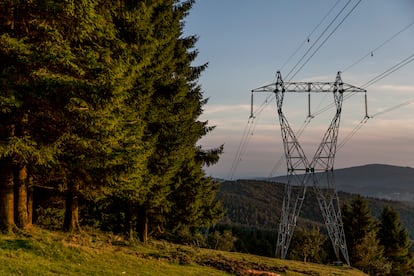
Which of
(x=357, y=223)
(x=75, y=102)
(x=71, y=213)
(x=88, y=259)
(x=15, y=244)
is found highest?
(x=75, y=102)

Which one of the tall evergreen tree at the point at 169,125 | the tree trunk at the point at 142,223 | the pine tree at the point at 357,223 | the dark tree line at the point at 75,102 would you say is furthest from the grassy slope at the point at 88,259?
the pine tree at the point at 357,223

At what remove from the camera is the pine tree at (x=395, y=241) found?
57844mm

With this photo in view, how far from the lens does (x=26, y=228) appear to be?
14.0 metres

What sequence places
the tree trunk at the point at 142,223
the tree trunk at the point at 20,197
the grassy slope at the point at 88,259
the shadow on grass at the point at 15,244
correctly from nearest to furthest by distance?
the grassy slope at the point at 88,259 → the shadow on grass at the point at 15,244 → the tree trunk at the point at 20,197 → the tree trunk at the point at 142,223

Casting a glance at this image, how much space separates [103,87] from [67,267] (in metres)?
5.38

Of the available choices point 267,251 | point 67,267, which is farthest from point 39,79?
point 267,251

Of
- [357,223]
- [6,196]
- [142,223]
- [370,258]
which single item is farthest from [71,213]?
[357,223]

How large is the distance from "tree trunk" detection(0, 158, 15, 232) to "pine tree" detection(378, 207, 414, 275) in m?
55.8

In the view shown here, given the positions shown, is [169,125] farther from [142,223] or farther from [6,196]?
[6,196]

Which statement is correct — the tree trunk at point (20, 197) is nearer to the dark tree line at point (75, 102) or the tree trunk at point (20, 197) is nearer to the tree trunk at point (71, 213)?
the dark tree line at point (75, 102)

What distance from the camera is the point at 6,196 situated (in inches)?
521

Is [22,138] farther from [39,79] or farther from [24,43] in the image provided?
[24,43]

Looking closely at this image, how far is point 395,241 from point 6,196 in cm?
5815

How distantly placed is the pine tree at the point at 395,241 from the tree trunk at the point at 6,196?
2198 inches
